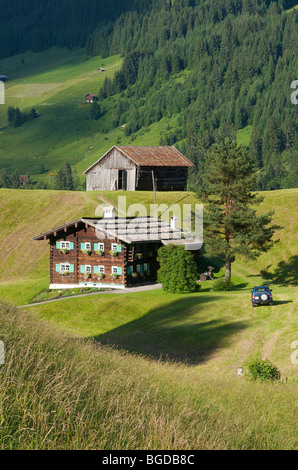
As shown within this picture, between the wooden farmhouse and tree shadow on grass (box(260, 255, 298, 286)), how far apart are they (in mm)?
10860

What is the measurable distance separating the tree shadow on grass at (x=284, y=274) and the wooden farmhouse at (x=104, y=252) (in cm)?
1086

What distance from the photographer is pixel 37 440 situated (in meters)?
11.3

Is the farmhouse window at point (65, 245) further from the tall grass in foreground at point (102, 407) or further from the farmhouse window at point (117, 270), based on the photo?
the tall grass in foreground at point (102, 407)

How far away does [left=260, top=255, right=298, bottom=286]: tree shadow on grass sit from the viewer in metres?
69.3

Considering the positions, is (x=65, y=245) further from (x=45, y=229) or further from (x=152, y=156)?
(x=152, y=156)

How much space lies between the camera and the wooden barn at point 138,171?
103688 mm

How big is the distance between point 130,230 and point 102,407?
181 feet

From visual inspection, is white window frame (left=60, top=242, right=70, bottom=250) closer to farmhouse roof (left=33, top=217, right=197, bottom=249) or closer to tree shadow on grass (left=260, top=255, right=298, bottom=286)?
farmhouse roof (left=33, top=217, right=197, bottom=249)

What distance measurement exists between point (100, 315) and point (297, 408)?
37306mm

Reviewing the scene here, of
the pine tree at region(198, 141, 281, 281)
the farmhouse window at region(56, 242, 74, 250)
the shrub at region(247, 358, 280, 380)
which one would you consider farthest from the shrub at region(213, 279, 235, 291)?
the shrub at region(247, 358, 280, 380)

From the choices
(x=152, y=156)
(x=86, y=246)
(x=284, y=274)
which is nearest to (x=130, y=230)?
(x=86, y=246)

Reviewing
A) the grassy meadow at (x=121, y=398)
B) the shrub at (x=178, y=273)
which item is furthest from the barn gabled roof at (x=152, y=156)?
the grassy meadow at (x=121, y=398)
